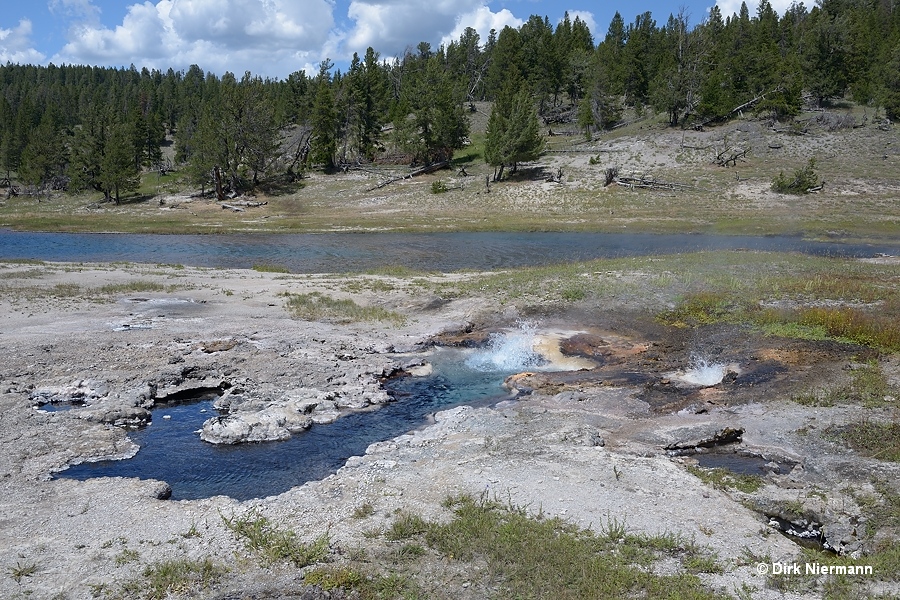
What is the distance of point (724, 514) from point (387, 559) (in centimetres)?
611

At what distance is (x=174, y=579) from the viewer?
362 inches

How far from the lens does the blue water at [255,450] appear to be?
13344 mm

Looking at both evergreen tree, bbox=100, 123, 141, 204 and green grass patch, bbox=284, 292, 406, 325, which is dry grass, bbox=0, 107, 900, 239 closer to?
evergreen tree, bbox=100, 123, 141, 204

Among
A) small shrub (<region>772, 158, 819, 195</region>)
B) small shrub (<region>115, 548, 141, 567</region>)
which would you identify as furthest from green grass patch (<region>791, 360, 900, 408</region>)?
small shrub (<region>772, 158, 819, 195</region>)

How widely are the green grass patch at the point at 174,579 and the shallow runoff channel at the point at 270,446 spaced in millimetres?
3131

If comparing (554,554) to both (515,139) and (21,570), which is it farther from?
(515,139)

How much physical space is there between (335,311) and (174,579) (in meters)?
19.0

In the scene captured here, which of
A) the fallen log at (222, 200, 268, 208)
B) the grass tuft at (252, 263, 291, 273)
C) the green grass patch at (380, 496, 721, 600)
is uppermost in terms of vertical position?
the fallen log at (222, 200, 268, 208)

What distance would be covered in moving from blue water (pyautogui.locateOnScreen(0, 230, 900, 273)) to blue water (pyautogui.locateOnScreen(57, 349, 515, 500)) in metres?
23.9

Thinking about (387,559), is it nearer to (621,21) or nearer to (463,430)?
(463,430)

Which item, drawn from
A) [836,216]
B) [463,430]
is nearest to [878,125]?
[836,216]

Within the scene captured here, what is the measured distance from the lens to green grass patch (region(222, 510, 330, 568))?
9.84 meters

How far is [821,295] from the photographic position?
91.6 ft

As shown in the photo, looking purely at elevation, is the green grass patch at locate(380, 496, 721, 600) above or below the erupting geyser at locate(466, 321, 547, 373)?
above
